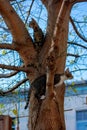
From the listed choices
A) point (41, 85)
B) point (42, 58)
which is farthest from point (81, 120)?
point (41, 85)

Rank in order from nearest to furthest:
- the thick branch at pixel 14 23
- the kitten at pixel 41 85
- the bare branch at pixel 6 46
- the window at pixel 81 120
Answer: the kitten at pixel 41 85
the bare branch at pixel 6 46
the thick branch at pixel 14 23
the window at pixel 81 120

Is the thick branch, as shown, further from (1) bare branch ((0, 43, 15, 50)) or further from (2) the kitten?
(2) the kitten

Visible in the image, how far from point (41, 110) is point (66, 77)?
71 centimetres

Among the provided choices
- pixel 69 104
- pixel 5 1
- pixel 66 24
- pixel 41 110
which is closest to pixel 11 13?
pixel 5 1

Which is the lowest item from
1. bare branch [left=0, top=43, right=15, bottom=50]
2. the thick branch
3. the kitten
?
the kitten

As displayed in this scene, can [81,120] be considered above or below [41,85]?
below

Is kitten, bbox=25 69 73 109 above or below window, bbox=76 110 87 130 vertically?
above

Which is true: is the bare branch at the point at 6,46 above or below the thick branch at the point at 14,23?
below

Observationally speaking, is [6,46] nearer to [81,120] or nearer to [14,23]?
[14,23]

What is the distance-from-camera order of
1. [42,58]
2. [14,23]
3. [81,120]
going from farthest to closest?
[81,120] → [14,23] → [42,58]

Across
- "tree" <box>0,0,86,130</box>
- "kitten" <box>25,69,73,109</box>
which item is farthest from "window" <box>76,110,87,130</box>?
"kitten" <box>25,69,73,109</box>

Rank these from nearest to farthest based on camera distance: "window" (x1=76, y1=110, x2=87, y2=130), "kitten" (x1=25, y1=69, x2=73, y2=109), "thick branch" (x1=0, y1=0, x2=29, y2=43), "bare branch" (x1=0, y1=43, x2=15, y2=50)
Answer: "kitten" (x1=25, y1=69, x2=73, y2=109)
"bare branch" (x1=0, y1=43, x2=15, y2=50)
"thick branch" (x1=0, y1=0, x2=29, y2=43)
"window" (x1=76, y1=110, x2=87, y2=130)

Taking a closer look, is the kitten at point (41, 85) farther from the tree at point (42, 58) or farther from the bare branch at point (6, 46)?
the bare branch at point (6, 46)

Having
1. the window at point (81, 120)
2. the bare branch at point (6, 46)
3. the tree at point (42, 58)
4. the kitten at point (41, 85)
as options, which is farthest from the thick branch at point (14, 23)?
the window at point (81, 120)
